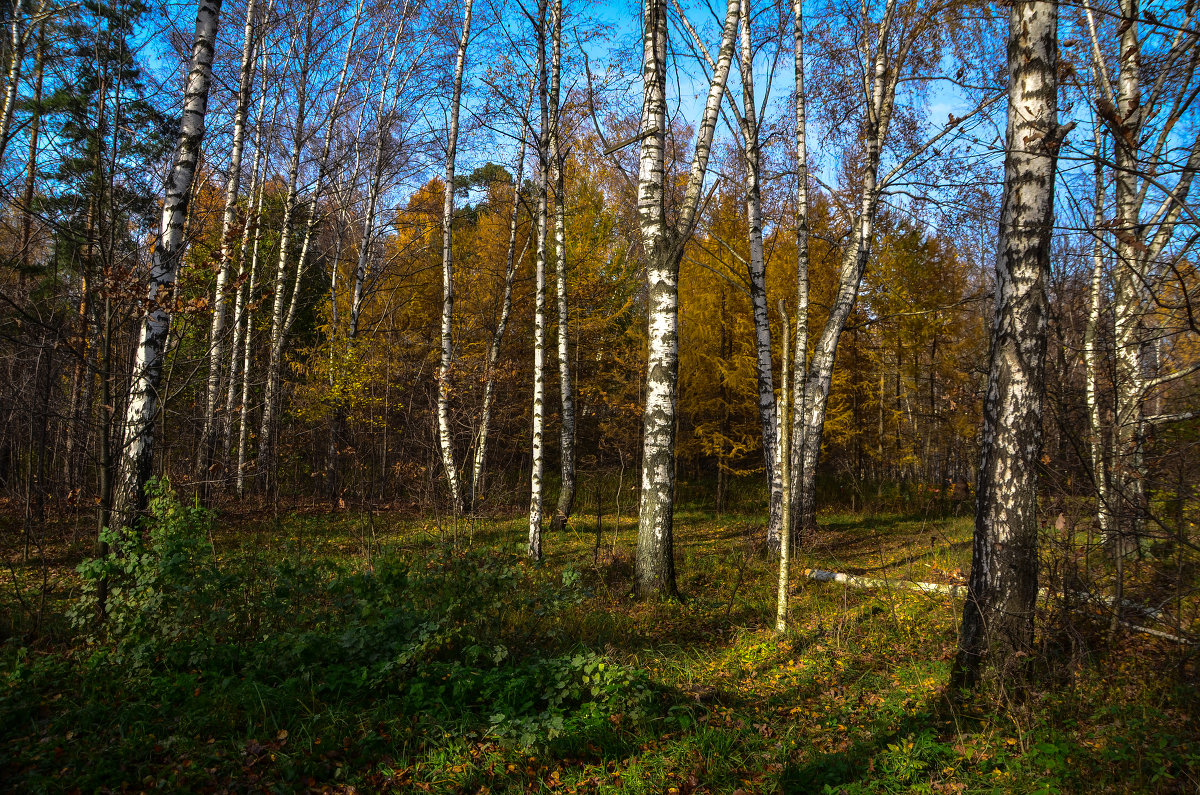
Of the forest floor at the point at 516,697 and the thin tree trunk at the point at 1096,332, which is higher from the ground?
the thin tree trunk at the point at 1096,332

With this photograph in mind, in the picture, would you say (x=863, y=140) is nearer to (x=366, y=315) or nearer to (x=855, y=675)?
(x=855, y=675)

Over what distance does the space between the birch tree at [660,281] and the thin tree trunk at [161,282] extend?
444cm

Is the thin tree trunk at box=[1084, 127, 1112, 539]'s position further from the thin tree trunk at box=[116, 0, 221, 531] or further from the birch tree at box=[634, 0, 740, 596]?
the thin tree trunk at box=[116, 0, 221, 531]

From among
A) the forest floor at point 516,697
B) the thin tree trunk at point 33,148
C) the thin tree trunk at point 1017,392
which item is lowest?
the forest floor at point 516,697

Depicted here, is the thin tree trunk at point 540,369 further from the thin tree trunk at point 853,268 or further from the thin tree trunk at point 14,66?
the thin tree trunk at point 14,66

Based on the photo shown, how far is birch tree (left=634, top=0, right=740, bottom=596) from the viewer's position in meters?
6.04

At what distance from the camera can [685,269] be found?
16.8m

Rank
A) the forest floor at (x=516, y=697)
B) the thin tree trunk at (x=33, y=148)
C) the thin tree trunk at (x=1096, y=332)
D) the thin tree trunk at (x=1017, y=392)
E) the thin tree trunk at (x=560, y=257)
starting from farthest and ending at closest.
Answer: the thin tree trunk at (x=560, y=257)
the thin tree trunk at (x=33, y=148)
the thin tree trunk at (x=1096, y=332)
the thin tree trunk at (x=1017, y=392)
the forest floor at (x=516, y=697)

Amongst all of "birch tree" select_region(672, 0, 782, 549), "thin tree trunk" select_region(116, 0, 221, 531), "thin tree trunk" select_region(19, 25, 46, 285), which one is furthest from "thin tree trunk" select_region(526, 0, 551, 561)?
"thin tree trunk" select_region(19, 25, 46, 285)

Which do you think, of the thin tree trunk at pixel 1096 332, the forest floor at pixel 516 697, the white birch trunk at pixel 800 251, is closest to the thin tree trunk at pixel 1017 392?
the forest floor at pixel 516 697

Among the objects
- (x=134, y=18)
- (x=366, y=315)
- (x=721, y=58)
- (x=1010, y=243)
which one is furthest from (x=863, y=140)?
(x=366, y=315)

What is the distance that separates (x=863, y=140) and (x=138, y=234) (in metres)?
10.7

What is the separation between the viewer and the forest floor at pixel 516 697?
3.06m

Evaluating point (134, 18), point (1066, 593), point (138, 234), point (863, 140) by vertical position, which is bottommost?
point (1066, 593)
